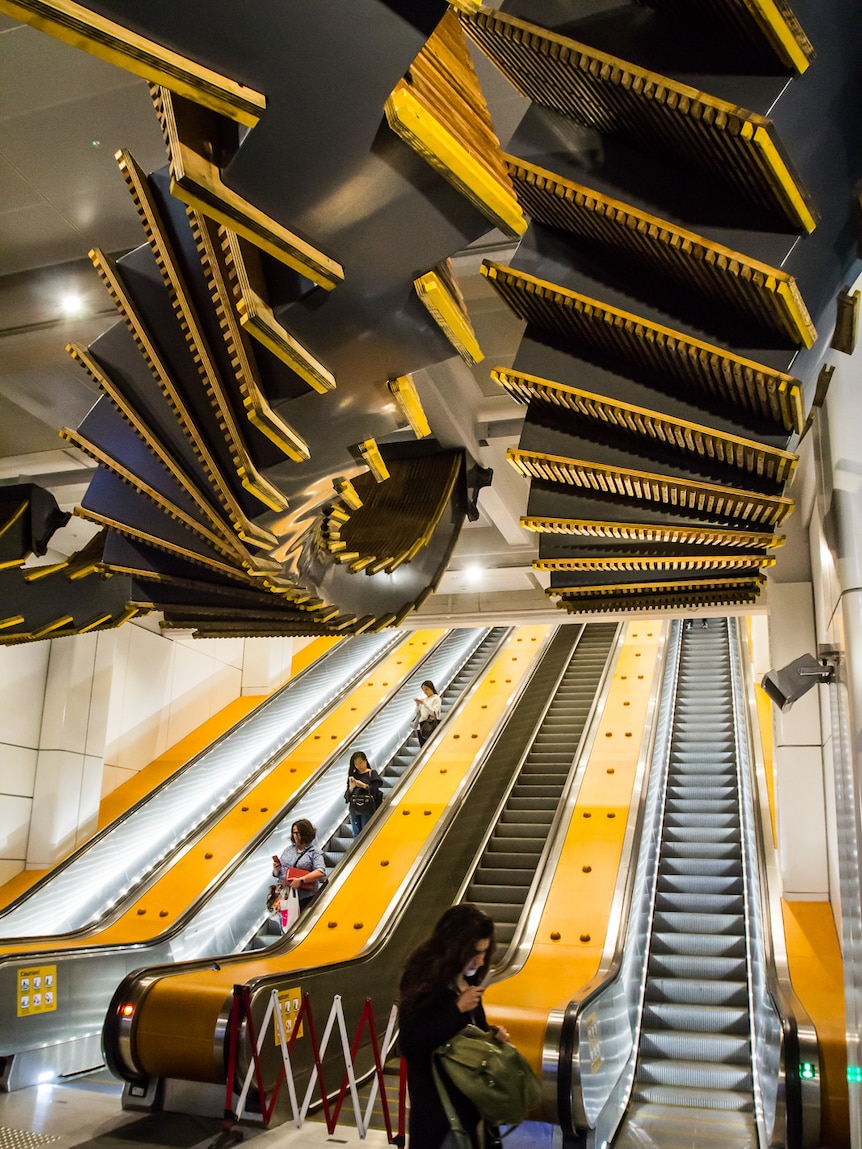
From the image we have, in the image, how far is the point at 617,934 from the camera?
22.3 feet

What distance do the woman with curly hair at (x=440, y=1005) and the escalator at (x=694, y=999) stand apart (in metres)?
2.42

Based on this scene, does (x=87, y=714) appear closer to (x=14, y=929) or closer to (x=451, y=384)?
(x=14, y=929)

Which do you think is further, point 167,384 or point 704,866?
point 704,866

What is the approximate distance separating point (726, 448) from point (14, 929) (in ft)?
28.1

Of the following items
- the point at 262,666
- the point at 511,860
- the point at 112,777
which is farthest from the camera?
the point at 262,666

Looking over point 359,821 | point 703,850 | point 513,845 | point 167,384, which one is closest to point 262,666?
point 359,821

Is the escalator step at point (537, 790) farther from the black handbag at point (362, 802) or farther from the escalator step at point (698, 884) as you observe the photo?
the escalator step at point (698, 884)

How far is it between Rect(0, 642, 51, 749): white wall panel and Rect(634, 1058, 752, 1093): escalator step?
7751mm

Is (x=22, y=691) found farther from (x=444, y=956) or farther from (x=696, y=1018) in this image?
(x=444, y=956)

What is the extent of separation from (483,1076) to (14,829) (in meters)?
9.34

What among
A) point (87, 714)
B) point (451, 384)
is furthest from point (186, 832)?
point (451, 384)

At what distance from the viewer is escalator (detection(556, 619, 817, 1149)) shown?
513cm

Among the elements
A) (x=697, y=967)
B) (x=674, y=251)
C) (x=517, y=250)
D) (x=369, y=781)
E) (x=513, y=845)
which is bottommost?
(x=697, y=967)

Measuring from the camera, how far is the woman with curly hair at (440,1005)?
2.81 meters
